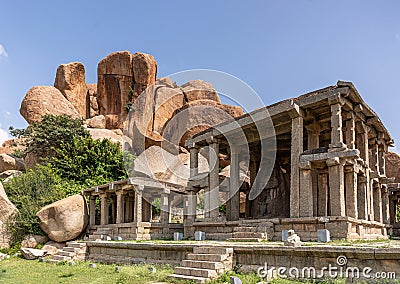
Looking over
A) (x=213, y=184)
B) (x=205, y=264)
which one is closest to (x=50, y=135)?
(x=213, y=184)

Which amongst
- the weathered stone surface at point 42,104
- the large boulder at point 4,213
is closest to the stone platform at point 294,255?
the large boulder at point 4,213

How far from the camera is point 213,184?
22.4m

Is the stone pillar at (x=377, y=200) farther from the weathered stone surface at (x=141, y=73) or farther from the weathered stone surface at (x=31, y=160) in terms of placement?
the weathered stone surface at (x=141, y=73)

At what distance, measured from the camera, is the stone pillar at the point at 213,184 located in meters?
21.8

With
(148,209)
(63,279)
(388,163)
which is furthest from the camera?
(388,163)

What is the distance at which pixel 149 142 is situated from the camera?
128 ft

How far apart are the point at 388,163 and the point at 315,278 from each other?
94.8 ft

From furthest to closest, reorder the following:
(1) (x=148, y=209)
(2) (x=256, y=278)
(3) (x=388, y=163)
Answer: (3) (x=388, y=163) < (1) (x=148, y=209) < (2) (x=256, y=278)

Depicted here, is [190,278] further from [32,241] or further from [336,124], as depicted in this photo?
[32,241]

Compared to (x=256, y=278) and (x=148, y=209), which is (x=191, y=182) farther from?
(x=256, y=278)

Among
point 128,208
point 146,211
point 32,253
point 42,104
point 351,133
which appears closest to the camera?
point 351,133

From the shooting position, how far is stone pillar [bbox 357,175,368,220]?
18812 millimetres

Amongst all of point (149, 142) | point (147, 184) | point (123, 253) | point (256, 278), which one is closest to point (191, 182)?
point (147, 184)

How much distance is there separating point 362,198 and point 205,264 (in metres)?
10.8
